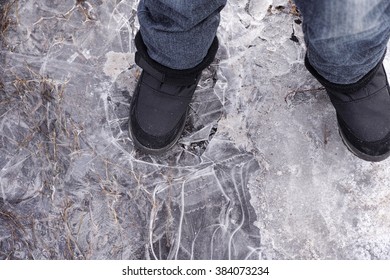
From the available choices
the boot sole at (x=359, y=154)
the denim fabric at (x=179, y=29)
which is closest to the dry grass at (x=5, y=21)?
the denim fabric at (x=179, y=29)

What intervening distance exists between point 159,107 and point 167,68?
15 centimetres

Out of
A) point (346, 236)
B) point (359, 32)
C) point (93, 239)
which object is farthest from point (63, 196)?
point (359, 32)

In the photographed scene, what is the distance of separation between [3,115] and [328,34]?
1029mm

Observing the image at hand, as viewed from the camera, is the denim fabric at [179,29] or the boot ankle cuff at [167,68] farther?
the boot ankle cuff at [167,68]

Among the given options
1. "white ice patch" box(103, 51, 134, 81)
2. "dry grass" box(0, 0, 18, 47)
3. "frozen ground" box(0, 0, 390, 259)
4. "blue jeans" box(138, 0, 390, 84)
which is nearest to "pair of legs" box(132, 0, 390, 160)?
Answer: "blue jeans" box(138, 0, 390, 84)

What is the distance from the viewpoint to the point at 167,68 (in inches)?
49.3

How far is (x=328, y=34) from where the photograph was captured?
0.98 metres

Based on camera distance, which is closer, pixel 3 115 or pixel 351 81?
pixel 351 81

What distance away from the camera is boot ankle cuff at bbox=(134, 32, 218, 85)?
1250 mm

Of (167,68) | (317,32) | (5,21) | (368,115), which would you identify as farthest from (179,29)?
(5,21)

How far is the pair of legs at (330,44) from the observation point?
0.95 m

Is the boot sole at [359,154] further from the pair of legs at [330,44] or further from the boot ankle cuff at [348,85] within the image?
the boot ankle cuff at [348,85]

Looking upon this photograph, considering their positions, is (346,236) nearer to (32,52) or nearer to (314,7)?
(314,7)
